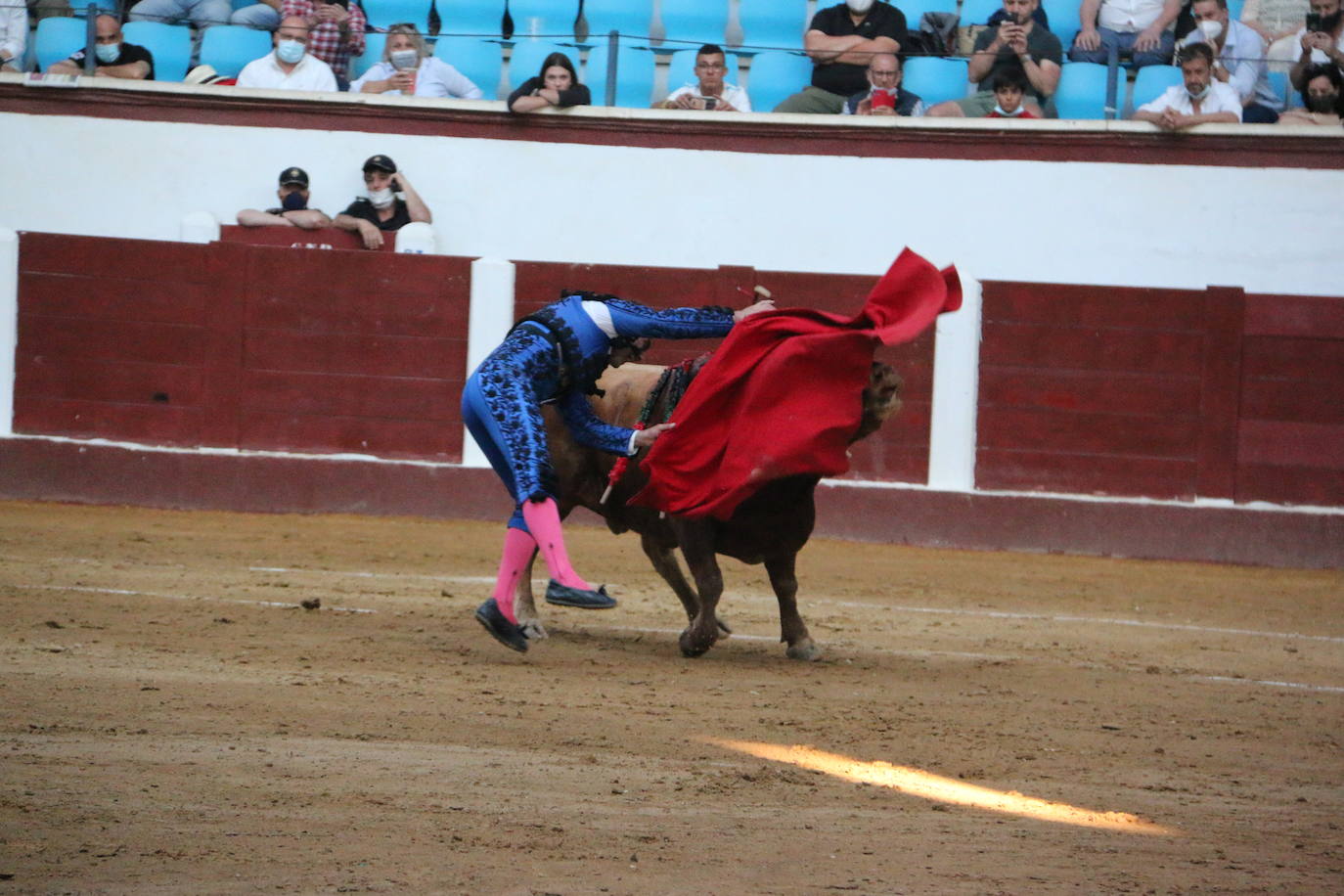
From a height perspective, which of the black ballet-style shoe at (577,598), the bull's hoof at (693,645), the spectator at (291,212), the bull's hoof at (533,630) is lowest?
the bull's hoof at (533,630)

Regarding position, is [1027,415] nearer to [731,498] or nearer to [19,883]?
[731,498]

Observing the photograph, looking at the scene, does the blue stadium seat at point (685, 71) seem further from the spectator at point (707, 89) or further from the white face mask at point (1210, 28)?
the white face mask at point (1210, 28)

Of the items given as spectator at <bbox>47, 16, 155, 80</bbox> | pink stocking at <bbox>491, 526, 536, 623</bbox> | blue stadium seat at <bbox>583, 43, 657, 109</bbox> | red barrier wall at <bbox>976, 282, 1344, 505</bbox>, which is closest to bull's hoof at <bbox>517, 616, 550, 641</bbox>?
pink stocking at <bbox>491, 526, 536, 623</bbox>

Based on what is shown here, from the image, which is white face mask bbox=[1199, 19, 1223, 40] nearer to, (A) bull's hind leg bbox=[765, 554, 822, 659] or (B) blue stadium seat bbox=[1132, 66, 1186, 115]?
(B) blue stadium seat bbox=[1132, 66, 1186, 115]

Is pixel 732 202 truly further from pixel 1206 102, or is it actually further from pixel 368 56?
pixel 1206 102

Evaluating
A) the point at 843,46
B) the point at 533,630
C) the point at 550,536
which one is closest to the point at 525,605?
the point at 533,630

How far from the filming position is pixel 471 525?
29.0ft

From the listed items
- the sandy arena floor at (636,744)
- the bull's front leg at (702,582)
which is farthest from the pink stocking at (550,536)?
the bull's front leg at (702,582)

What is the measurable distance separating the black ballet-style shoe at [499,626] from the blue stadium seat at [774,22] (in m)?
6.74

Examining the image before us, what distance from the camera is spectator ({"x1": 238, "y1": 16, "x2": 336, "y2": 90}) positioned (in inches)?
392

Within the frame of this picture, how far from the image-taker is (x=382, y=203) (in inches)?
377

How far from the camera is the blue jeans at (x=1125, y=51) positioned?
30.9 ft

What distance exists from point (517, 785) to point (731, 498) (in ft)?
5.39

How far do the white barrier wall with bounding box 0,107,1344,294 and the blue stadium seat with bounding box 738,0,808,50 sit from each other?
1094 mm
